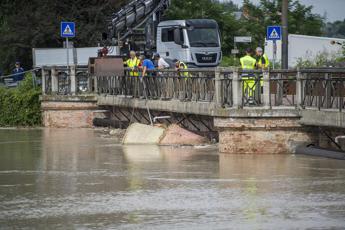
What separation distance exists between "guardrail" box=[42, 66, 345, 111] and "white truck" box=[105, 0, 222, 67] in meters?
17.1

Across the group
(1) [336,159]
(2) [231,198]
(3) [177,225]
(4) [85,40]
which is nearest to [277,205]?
(2) [231,198]

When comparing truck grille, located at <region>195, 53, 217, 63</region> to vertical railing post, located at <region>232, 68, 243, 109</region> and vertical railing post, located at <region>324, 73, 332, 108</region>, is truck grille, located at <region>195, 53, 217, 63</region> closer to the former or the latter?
vertical railing post, located at <region>232, 68, 243, 109</region>

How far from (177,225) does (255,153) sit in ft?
27.0

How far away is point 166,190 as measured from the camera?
56.6 ft

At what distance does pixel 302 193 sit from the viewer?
1664cm

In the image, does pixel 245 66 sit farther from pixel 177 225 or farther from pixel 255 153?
pixel 177 225

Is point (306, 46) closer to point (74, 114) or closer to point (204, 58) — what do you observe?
point (204, 58)

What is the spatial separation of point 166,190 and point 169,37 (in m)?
29.1

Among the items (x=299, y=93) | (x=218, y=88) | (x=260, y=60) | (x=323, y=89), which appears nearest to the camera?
(x=323, y=89)

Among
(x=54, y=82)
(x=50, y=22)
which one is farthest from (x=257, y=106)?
(x=50, y=22)

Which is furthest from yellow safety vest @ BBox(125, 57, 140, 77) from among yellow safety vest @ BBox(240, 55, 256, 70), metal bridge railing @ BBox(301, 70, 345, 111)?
metal bridge railing @ BBox(301, 70, 345, 111)

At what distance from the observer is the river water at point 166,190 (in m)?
14.3

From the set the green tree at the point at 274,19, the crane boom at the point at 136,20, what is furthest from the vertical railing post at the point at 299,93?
the green tree at the point at 274,19

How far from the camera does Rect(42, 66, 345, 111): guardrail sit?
2067cm
